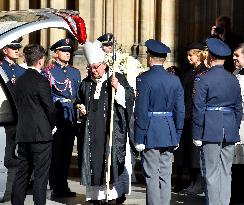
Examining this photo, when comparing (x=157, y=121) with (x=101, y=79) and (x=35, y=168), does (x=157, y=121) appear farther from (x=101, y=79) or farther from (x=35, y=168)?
(x=101, y=79)

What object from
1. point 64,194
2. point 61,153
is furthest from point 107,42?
point 64,194

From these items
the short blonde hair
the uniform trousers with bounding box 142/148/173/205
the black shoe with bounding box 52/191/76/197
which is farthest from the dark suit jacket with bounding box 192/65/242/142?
the black shoe with bounding box 52/191/76/197

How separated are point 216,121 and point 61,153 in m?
3.05

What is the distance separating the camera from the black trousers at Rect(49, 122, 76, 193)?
13141 mm

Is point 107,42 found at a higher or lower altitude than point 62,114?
higher

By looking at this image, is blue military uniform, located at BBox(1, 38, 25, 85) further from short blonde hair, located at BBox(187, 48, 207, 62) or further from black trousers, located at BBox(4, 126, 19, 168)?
black trousers, located at BBox(4, 126, 19, 168)

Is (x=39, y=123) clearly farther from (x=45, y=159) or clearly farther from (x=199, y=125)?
(x=199, y=125)

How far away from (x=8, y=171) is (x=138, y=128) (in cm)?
149

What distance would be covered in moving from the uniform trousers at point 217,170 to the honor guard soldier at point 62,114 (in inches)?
104

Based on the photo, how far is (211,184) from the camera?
432 inches

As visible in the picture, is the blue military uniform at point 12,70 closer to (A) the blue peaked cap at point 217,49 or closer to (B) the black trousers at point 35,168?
(B) the black trousers at point 35,168

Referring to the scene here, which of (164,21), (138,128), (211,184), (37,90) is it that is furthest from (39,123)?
(164,21)

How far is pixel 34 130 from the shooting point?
1088cm

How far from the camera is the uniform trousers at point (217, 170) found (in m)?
10.9
